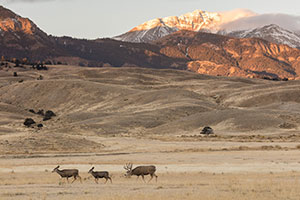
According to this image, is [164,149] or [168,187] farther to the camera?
[164,149]

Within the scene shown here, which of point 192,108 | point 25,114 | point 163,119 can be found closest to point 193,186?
point 163,119

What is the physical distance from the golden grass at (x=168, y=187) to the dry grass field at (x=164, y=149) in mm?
50

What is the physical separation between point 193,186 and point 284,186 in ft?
15.8

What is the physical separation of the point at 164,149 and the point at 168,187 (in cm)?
3098

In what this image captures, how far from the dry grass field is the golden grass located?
0.16 ft

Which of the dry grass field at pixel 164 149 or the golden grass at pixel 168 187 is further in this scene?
the dry grass field at pixel 164 149

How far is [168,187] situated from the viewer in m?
26.2

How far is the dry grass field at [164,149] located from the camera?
993 inches

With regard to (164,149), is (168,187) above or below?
above

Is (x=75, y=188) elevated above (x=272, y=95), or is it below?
above

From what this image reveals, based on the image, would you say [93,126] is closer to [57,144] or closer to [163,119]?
[163,119]

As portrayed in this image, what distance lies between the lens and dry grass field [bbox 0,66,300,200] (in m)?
25.2

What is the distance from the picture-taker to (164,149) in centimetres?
5712

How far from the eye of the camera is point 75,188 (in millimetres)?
26109
